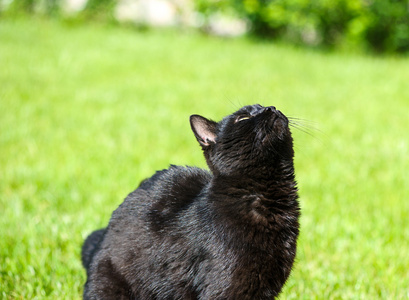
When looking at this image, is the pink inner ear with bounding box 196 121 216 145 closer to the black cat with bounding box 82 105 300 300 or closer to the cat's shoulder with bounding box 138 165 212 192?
the black cat with bounding box 82 105 300 300

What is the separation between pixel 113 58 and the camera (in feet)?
28.1

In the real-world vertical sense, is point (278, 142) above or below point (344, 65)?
above

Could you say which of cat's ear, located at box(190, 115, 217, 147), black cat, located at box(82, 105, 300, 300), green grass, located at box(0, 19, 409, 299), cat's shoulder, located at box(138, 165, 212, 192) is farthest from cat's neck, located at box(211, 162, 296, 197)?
green grass, located at box(0, 19, 409, 299)

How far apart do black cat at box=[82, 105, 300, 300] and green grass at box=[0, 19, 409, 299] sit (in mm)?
715

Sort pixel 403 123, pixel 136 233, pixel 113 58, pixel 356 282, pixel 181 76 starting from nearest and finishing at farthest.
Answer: pixel 136 233
pixel 356 282
pixel 403 123
pixel 181 76
pixel 113 58

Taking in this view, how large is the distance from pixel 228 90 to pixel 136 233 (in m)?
5.25

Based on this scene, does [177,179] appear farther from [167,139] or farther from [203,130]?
[167,139]

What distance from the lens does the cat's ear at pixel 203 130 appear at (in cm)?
225

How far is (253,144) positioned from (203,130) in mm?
272

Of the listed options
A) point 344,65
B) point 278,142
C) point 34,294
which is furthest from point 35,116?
point 344,65

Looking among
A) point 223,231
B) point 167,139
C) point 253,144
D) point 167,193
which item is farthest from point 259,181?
point 167,139

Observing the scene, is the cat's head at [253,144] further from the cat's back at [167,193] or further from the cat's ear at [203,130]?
the cat's back at [167,193]

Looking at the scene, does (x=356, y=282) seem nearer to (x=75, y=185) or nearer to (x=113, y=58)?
(x=75, y=185)

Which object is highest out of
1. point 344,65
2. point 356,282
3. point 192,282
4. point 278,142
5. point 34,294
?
point 278,142
